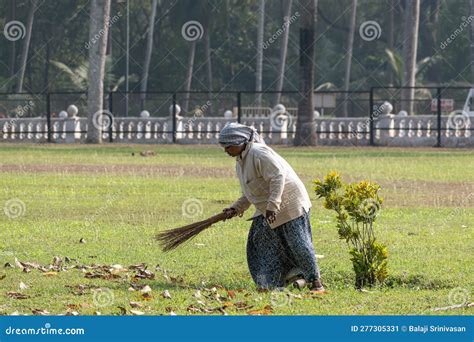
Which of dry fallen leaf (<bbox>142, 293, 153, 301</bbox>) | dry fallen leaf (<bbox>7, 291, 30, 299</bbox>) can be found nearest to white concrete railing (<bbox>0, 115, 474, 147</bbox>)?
dry fallen leaf (<bbox>142, 293, 153, 301</bbox>)

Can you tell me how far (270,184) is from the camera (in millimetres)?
10406

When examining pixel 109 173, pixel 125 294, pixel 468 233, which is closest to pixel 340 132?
pixel 109 173

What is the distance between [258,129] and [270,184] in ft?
102

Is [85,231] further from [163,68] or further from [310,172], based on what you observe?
[163,68]

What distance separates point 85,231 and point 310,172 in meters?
11.6

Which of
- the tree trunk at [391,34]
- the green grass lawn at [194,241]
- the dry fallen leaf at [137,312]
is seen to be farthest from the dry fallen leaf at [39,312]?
the tree trunk at [391,34]

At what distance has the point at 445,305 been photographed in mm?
9773

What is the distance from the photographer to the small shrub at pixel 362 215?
10.8m

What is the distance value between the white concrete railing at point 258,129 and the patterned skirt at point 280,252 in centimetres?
2861

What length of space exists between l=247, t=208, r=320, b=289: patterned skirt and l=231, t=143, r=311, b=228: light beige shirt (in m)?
0.10

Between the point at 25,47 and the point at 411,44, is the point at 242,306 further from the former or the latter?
the point at 25,47

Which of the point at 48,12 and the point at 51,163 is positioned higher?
the point at 48,12

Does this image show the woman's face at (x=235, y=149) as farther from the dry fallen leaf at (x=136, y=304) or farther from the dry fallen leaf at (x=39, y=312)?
the dry fallen leaf at (x=39, y=312)

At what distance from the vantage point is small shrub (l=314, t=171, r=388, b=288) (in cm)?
1076
